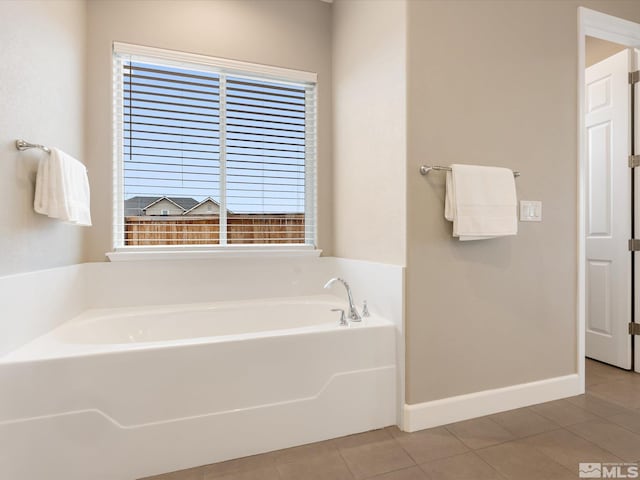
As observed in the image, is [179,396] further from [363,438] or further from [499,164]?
[499,164]

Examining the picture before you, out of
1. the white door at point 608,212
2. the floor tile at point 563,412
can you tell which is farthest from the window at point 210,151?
the white door at point 608,212

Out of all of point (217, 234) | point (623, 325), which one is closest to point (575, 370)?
point (623, 325)

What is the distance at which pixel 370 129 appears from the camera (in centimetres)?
223

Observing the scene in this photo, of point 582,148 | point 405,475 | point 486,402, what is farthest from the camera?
point 582,148

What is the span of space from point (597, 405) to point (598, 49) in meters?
2.67

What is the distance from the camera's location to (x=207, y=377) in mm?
1591

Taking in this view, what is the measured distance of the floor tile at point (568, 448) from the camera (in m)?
1.59

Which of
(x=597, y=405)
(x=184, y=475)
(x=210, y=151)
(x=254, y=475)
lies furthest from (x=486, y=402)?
(x=210, y=151)

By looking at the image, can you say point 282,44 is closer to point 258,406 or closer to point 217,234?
point 217,234

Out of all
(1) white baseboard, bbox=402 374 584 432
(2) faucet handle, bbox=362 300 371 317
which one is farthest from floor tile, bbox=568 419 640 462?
(2) faucet handle, bbox=362 300 371 317

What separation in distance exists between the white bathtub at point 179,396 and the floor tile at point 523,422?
0.59 m

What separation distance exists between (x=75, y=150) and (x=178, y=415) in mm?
1603

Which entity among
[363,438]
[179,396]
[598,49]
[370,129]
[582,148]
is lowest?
[363,438]

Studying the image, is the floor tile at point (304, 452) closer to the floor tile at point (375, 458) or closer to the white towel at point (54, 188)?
the floor tile at point (375, 458)
